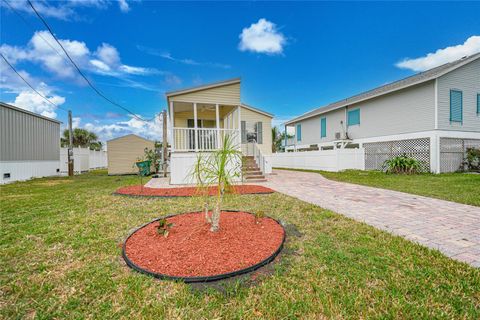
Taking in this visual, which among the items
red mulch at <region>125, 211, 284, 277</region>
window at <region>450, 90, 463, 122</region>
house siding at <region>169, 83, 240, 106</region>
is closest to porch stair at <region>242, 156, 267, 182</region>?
house siding at <region>169, 83, 240, 106</region>

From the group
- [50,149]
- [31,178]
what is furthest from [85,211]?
[50,149]

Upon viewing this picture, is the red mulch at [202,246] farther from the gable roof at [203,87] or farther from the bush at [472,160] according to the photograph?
the bush at [472,160]

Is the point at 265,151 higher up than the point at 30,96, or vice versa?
the point at 30,96

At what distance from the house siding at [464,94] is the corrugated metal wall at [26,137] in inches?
877

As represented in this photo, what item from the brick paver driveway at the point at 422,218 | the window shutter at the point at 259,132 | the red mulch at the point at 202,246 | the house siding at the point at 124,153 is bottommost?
the brick paver driveway at the point at 422,218

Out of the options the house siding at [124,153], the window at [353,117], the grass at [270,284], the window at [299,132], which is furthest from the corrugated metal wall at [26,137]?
the window at [353,117]

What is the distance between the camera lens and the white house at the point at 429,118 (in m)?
11.1

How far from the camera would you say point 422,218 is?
12.3 feet

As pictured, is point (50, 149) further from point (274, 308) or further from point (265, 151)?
point (274, 308)

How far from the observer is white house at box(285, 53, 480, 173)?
11.1 metres

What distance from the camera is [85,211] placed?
4.39m

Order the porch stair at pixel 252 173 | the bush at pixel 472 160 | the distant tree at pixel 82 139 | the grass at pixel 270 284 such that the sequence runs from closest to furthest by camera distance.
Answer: the grass at pixel 270 284 < the porch stair at pixel 252 173 < the bush at pixel 472 160 < the distant tree at pixel 82 139

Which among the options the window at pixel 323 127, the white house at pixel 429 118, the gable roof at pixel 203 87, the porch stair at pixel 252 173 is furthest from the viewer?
the window at pixel 323 127

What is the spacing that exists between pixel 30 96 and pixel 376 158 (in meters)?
21.3
